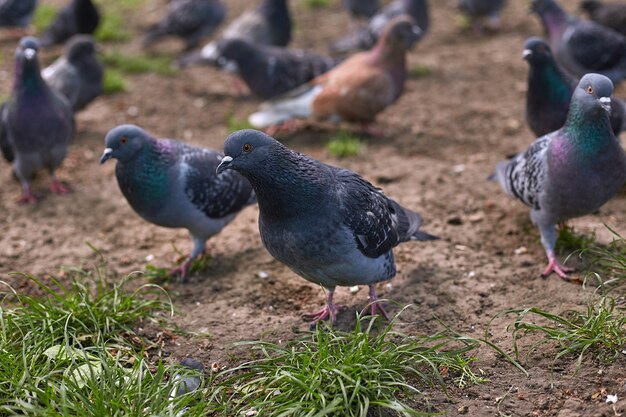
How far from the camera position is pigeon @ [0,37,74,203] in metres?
7.04

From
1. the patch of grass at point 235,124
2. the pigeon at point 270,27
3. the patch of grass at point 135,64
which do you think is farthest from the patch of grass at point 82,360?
the pigeon at point 270,27

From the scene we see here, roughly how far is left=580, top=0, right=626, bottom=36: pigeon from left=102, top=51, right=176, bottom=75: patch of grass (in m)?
6.01

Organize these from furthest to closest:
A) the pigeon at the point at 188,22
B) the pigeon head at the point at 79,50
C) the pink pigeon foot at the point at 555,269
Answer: the pigeon at the point at 188,22
the pigeon head at the point at 79,50
the pink pigeon foot at the point at 555,269

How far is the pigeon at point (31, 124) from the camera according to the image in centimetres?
704

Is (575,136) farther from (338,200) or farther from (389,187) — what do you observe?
(389,187)

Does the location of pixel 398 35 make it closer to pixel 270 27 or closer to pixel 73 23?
pixel 270 27

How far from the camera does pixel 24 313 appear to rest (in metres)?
4.62

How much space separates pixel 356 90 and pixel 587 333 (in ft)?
14.5

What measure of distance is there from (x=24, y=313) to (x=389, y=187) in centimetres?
370

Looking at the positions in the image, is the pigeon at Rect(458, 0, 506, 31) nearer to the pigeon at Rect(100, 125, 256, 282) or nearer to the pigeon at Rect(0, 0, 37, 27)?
the pigeon at Rect(100, 125, 256, 282)

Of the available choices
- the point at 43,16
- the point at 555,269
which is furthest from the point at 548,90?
the point at 43,16

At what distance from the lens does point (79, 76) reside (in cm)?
877

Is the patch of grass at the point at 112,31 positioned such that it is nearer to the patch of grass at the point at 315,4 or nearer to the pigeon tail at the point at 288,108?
the patch of grass at the point at 315,4

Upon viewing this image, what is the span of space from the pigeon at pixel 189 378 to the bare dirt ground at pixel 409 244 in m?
0.29
